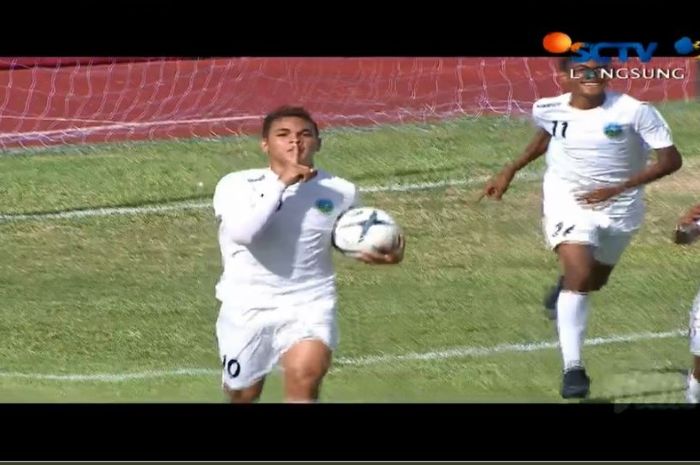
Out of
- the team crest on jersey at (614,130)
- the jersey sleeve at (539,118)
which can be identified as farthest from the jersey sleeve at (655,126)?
the jersey sleeve at (539,118)

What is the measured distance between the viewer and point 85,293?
7.49 metres

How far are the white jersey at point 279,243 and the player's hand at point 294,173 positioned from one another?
0.14 ft

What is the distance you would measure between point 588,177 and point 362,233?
1.37 metres

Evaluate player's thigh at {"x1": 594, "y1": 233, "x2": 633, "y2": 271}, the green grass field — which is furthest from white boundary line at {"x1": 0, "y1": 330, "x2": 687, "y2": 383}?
player's thigh at {"x1": 594, "y1": 233, "x2": 633, "y2": 271}

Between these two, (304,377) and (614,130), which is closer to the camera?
(304,377)

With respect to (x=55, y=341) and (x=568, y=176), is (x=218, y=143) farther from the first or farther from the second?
(x=568, y=176)

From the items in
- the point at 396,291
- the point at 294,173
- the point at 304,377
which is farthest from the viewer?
the point at 396,291

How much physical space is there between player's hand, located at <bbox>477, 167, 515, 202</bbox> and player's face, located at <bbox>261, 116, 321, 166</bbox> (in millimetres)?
1123

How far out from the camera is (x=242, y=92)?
7.45m

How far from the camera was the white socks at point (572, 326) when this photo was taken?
7.15 metres

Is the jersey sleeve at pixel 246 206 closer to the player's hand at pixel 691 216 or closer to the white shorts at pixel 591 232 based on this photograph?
the white shorts at pixel 591 232

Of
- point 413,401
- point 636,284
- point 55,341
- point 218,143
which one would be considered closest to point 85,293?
point 55,341

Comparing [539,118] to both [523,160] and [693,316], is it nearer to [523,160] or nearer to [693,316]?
[523,160]
